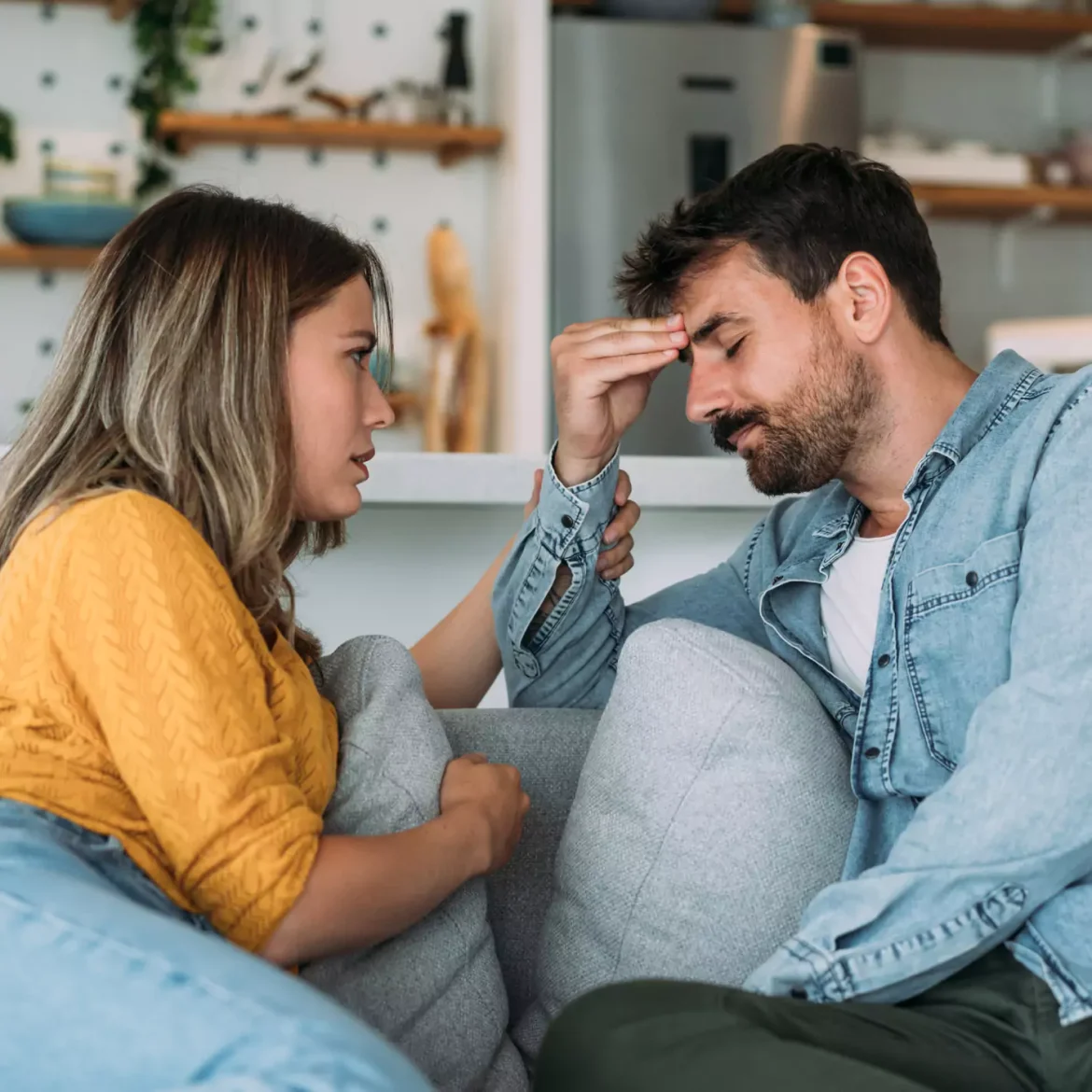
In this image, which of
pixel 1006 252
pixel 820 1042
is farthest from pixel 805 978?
pixel 1006 252

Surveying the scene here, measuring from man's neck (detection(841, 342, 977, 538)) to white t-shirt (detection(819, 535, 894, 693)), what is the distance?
0.07 meters

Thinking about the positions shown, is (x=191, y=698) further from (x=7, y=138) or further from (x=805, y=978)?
(x=7, y=138)

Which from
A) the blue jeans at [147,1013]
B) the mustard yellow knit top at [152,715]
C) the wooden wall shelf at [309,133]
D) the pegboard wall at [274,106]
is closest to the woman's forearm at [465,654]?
the mustard yellow knit top at [152,715]

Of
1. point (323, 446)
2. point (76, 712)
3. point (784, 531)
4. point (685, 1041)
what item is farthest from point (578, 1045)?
point (784, 531)

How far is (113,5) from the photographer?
3.66 metres

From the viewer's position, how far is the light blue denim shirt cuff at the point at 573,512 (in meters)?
1.65

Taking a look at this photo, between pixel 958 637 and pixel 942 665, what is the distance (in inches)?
1.2

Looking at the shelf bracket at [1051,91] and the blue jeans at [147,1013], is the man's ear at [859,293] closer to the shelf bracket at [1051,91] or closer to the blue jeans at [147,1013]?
the blue jeans at [147,1013]

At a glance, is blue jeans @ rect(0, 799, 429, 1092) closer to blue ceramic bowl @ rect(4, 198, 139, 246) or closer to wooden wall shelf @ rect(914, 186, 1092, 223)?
blue ceramic bowl @ rect(4, 198, 139, 246)

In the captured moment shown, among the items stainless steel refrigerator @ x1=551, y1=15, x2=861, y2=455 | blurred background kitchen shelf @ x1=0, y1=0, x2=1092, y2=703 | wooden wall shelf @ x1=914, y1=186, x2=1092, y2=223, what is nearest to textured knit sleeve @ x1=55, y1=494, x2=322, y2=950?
blurred background kitchen shelf @ x1=0, y1=0, x2=1092, y2=703

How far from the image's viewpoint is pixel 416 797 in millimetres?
1200

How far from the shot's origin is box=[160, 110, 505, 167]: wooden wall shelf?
11.7 feet

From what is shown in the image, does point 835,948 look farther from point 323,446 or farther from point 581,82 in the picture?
point 581,82

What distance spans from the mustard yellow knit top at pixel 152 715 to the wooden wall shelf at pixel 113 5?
9.66 ft
